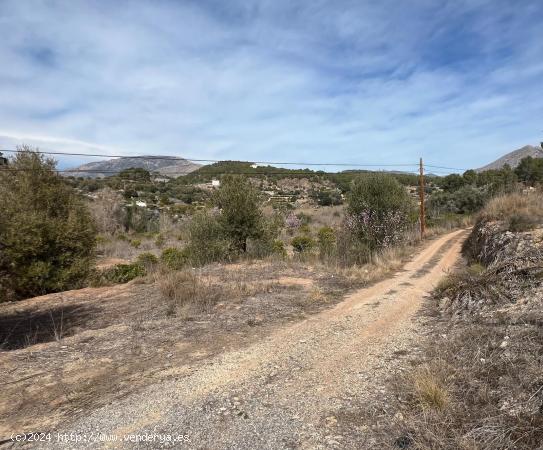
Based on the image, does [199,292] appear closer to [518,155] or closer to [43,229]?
[43,229]

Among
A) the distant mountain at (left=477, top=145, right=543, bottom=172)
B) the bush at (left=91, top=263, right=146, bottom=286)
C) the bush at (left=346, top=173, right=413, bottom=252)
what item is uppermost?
the distant mountain at (left=477, top=145, right=543, bottom=172)

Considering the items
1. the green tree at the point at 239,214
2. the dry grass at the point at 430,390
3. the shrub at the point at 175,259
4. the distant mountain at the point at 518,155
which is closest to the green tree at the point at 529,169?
the distant mountain at the point at 518,155

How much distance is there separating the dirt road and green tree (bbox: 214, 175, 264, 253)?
10105 mm

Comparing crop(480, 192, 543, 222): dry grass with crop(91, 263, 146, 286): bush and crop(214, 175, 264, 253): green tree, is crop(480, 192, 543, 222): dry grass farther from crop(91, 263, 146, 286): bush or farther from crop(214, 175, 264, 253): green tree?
crop(91, 263, 146, 286): bush

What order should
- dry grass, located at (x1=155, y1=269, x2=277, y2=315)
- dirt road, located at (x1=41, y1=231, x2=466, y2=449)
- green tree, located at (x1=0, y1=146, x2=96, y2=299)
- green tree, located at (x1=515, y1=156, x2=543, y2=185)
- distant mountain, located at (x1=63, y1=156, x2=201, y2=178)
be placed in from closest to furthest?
dirt road, located at (x1=41, y1=231, x2=466, y2=449), dry grass, located at (x1=155, y1=269, x2=277, y2=315), green tree, located at (x1=0, y1=146, x2=96, y2=299), distant mountain, located at (x1=63, y1=156, x2=201, y2=178), green tree, located at (x1=515, y1=156, x2=543, y2=185)

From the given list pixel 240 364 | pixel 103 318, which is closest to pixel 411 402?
pixel 240 364

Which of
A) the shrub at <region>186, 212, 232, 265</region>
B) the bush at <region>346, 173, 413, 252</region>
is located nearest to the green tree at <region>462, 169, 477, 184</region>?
the bush at <region>346, 173, 413, 252</region>

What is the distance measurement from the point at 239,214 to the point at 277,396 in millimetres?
12989

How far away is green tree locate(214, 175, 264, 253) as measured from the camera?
17.3 meters

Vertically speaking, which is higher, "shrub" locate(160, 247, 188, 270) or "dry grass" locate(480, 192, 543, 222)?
"dry grass" locate(480, 192, 543, 222)

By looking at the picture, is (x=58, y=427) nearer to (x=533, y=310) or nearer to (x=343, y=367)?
(x=343, y=367)

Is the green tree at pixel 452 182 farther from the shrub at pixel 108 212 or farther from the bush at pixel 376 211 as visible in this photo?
the shrub at pixel 108 212

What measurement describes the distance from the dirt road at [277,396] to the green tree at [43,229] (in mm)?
8311

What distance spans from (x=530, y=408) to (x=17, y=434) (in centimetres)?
500
